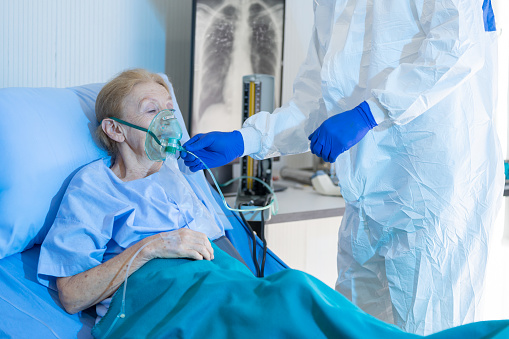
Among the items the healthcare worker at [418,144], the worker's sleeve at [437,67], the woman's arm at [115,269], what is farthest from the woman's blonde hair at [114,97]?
the worker's sleeve at [437,67]

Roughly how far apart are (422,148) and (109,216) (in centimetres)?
87

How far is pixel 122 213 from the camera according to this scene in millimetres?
1375

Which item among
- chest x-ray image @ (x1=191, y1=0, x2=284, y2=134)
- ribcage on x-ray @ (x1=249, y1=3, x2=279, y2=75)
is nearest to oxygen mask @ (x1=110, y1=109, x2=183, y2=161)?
chest x-ray image @ (x1=191, y1=0, x2=284, y2=134)

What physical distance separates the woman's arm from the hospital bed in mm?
63

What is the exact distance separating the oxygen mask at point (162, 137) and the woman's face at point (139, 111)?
0.24 feet

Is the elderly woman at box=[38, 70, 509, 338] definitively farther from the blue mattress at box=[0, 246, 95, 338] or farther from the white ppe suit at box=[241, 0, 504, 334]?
the white ppe suit at box=[241, 0, 504, 334]

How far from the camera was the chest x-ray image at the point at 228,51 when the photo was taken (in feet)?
7.22

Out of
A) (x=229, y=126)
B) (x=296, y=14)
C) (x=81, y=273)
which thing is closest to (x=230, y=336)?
(x=81, y=273)

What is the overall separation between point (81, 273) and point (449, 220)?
0.98m

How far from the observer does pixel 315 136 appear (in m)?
1.33

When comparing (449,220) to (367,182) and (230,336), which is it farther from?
(230,336)

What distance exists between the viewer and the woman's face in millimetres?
1540

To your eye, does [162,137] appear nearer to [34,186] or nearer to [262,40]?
[34,186]

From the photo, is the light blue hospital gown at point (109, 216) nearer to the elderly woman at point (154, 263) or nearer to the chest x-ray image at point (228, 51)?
the elderly woman at point (154, 263)
